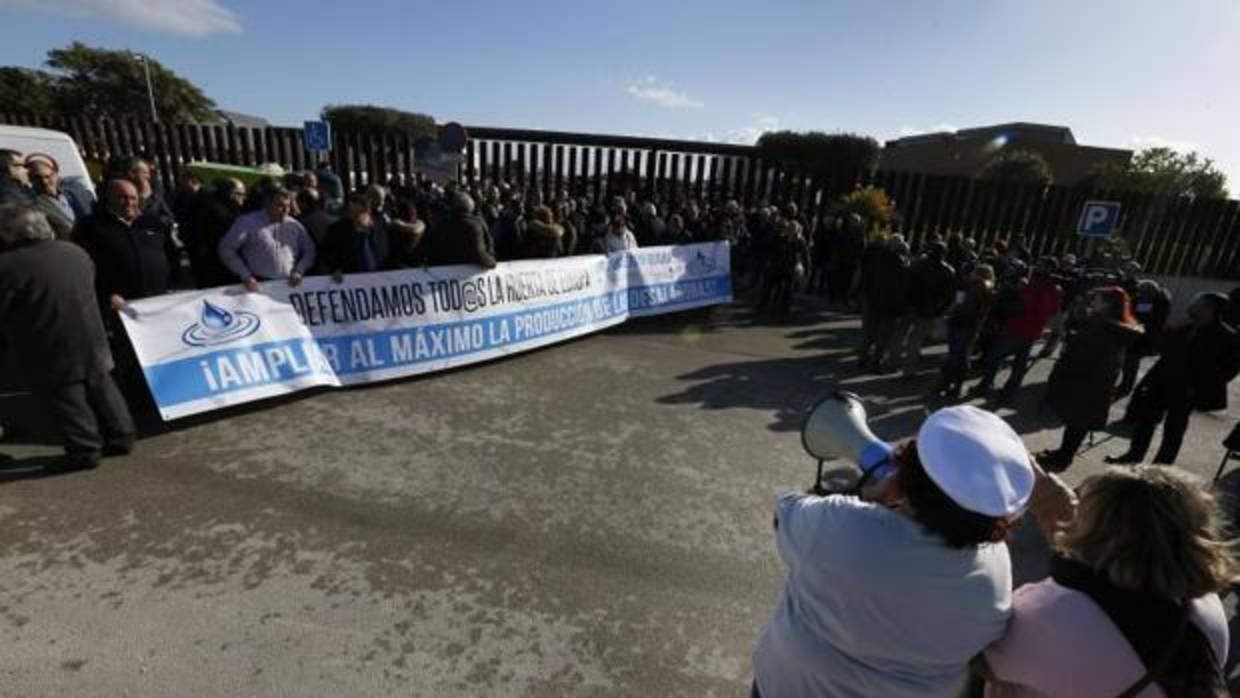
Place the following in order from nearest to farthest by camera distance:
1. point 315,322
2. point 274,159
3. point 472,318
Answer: point 315,322 → point 472,318 → point 274,159

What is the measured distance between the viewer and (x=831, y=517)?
1523mm

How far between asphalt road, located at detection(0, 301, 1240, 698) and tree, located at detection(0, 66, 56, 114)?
46184 mm

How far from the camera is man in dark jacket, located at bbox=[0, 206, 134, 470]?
3.87m

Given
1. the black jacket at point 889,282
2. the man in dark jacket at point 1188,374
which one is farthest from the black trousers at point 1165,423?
the black jacket at point 889,282

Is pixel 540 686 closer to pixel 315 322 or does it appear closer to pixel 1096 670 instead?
pixel 1096 670

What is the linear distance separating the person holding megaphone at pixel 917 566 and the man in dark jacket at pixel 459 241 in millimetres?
5949

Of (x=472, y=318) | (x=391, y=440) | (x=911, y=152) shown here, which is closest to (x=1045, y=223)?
(x=472, y=318)

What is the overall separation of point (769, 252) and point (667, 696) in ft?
29.2

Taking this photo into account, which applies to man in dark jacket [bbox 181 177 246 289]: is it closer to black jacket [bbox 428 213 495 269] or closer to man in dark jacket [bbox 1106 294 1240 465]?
black jacket [bbox 428 213 495 269]

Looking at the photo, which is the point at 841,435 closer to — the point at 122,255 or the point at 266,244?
the point at 122,255

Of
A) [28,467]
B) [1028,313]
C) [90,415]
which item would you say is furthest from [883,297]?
[28,467]

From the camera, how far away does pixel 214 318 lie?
17.0ft

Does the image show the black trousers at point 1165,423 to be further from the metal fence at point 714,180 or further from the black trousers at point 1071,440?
the metal fence at point 714,180

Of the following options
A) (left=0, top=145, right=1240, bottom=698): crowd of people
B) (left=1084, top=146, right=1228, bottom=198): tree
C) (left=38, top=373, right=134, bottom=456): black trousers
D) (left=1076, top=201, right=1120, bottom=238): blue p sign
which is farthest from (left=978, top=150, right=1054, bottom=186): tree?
(left=38, top=373, right=134, bottom=456): black trousers
